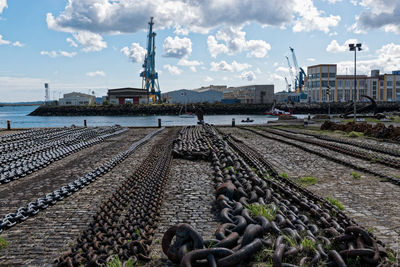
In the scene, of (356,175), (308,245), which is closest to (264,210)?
(308,245)

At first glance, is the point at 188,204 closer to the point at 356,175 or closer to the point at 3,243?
the point at 3,243

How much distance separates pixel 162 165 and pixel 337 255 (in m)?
7.10

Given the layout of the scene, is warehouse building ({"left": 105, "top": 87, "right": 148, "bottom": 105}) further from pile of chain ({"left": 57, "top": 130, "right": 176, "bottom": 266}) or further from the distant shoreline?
pile of chain ({"left": 57, "top": 130, "right": 176, "bottom": 266})

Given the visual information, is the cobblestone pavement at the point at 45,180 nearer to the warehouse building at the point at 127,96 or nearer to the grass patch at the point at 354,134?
the grass patch at the point at 354,134

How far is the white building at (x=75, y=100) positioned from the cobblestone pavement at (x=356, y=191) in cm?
11700

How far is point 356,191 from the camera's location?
24.5ft

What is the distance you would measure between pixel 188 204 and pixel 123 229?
1908mm

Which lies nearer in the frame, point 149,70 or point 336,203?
point 336,203

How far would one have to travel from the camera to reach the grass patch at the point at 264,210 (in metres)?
4.59

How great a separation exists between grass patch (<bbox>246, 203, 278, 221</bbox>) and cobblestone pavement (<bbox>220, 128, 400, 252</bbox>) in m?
1.47

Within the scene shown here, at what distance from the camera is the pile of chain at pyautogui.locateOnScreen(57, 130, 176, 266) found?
4004 mm

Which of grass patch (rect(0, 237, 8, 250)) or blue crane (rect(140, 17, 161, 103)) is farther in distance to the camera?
blue crane (rect(140, 17, 161, 103))

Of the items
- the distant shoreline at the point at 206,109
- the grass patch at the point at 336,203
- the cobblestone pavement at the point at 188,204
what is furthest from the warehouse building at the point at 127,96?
the grass patch at the point at 336,203

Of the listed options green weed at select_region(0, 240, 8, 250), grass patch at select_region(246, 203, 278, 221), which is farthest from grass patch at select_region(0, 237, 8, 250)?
grass patch at select_region(246, 203, 278, 221)
